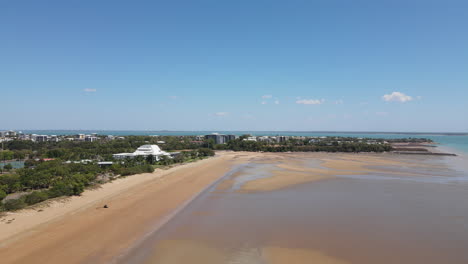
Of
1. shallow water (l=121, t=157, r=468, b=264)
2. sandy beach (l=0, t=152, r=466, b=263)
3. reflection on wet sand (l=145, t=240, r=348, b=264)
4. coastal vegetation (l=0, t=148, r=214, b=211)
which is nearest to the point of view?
reflection on wet sand (l=145, t=240, r=348, b=264)

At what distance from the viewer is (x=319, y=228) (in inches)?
546

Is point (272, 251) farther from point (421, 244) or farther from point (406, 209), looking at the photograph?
point (406, 209)

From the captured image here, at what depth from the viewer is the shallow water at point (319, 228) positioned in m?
10.7

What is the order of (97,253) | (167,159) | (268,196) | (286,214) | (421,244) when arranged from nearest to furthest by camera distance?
1. (97,253)
2. (421,244)
3. (286,214)
4. (268,196)
5. (167,159)

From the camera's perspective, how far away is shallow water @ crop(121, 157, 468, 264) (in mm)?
10719

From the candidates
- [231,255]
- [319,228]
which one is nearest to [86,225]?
[231,255]

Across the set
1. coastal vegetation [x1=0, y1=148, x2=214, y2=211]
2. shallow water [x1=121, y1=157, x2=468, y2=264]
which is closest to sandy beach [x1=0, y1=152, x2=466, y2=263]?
shallow water [x1=121, y1=157, x2=468, y2=264]

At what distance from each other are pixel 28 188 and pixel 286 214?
20.3m

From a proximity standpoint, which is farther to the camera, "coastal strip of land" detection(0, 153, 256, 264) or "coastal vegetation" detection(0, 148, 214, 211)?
"coastal vegetation" detection(0, 148, 214, 211)

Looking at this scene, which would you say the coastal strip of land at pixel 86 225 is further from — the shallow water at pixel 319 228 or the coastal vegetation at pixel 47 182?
the shallow water at pixel 319 228

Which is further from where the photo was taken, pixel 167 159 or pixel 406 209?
pixel 167 159

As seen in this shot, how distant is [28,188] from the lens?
2159cm

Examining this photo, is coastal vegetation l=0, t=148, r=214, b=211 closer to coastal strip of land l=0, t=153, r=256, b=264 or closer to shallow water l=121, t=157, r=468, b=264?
coastal strip of land l=0, t=153, r=256, b=264

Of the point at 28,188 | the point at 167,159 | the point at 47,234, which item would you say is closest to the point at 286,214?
the point at 47,234
